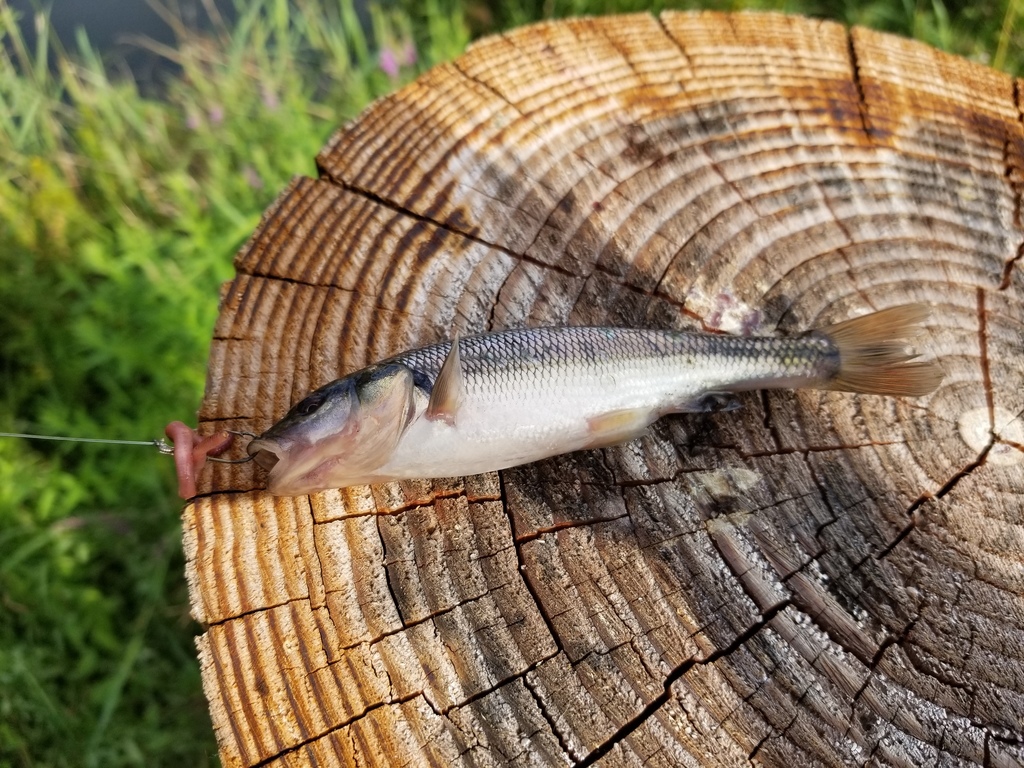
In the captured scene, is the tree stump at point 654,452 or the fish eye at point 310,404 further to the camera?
the fish eye at point 310,404

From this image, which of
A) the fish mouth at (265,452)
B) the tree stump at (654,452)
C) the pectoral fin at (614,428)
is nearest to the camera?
the tree stump at (654,452)

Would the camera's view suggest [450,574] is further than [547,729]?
Yes

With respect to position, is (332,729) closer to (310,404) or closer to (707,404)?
(310,404)

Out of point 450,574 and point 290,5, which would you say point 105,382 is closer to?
point 450,574

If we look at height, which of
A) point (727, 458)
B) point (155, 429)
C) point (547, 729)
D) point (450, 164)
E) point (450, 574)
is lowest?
point (155, 429)

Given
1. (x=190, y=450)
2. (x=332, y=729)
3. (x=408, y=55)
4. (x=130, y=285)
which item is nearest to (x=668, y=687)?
(x=332, y=729)

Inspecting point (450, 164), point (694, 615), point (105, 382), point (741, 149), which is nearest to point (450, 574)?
point (694, 615)

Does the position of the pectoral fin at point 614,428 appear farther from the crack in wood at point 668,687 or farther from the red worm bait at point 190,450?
the red worm bait at point 190,450

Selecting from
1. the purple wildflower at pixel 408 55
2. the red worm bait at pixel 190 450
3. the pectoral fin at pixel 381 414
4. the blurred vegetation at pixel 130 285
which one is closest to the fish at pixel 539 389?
the pectoral fin at pixel 381 414
